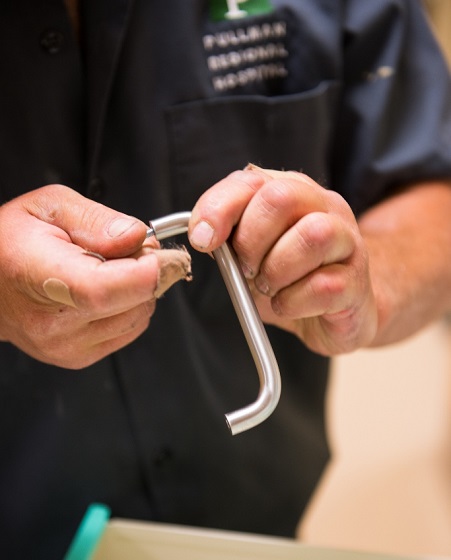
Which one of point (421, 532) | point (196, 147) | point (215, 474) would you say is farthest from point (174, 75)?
point (421, 532)

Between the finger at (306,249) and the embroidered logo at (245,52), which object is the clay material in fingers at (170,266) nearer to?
the finger at (306,249)

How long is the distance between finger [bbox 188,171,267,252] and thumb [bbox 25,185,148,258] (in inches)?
1.0

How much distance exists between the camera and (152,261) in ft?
0.93

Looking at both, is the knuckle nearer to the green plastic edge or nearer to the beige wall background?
the green plastic edge

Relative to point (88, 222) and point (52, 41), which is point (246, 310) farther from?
point (52, 41)

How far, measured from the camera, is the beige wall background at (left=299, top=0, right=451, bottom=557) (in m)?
1.03

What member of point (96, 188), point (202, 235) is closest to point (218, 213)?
point (202, 235)

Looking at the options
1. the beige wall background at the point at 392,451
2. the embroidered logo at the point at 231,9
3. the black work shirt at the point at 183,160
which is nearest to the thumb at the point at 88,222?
the black work shirt at the point at 183,160

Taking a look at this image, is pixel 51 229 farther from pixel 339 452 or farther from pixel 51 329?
pixel 339 452

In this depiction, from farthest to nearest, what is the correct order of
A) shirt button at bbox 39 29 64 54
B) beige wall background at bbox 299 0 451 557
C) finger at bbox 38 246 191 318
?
beige wall background at bbox 299 0 451 557, shirt button at bbox 39 29 64 54, finger at bbox 38 246 191 318

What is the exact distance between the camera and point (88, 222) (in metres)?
0.30

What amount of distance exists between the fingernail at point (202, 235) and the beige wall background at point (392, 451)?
728 millimetres

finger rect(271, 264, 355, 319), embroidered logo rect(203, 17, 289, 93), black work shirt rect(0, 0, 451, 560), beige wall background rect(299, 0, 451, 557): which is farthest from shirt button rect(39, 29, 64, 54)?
beige wall background rect(299, 0, 451, 557)

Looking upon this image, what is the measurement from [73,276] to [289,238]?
0.35 ft
